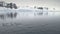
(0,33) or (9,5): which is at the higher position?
(9,5)

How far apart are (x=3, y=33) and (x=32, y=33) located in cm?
562

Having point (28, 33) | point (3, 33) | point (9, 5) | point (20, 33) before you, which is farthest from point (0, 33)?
point (9, 5)

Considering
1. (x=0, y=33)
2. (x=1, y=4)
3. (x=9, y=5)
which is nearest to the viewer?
(x=0, y=33)

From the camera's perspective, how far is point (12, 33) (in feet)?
70.4

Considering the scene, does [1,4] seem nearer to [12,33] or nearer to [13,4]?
[13,4]

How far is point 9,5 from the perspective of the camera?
140125mm

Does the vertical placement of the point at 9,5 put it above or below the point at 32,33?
above

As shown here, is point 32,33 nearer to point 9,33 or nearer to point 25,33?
point 25,33

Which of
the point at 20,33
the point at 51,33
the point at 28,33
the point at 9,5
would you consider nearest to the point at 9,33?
the point at 20,33

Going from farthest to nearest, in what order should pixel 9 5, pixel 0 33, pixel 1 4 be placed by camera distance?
pixel 9 5 → pixel 1 4 → pixel 0 33

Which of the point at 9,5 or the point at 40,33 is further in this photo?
the point at 9,5

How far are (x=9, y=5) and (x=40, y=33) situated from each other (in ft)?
403

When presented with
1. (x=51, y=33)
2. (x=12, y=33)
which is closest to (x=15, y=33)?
(x=12, y=33)

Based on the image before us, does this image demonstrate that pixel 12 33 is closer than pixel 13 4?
Yes
